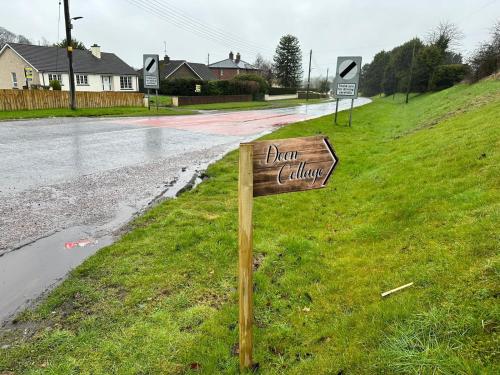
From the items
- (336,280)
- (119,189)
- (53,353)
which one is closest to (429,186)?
(336,280)

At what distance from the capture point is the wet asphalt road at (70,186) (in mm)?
4516

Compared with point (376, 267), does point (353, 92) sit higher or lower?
higher

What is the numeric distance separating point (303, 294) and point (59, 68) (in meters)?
44.5

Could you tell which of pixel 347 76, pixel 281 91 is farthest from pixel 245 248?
pixel 281 91

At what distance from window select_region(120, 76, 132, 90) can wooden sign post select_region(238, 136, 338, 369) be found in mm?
50084

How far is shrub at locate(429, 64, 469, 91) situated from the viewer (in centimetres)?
4072

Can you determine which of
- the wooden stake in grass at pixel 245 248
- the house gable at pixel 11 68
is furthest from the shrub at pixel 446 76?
the wooden stake in grass at pixel 245 248

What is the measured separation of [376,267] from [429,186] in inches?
96.2

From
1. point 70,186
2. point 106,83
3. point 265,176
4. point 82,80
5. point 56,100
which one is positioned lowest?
point 70,186

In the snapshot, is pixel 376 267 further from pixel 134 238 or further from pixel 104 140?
pixel 104 140

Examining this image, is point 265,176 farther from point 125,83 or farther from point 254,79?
point 254,79

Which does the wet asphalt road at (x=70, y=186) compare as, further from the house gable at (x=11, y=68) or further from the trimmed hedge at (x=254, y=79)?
the trimmed hedge at (x=254, y=79)

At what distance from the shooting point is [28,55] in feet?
128

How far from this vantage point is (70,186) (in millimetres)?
7516
